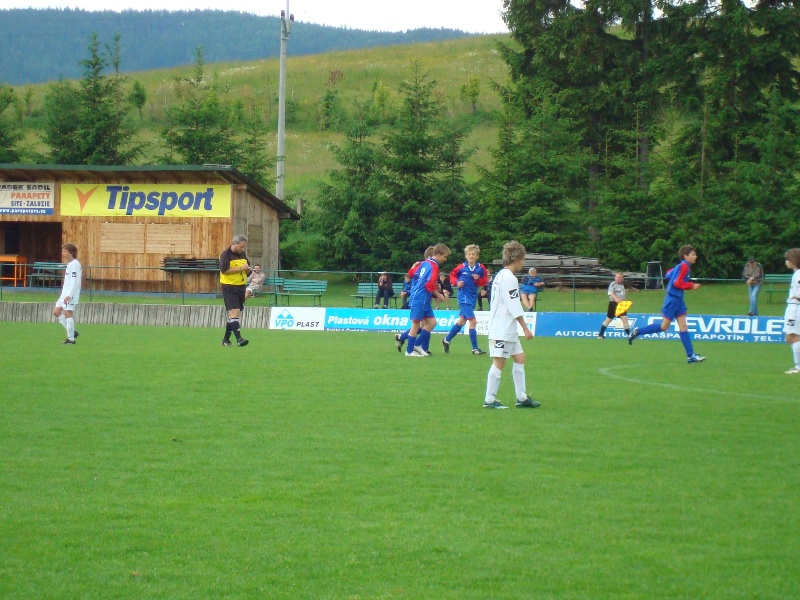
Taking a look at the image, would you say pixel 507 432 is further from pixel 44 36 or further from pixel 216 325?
pixel 44 36

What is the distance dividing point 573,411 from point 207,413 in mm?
3979

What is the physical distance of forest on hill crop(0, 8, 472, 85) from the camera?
166125mm

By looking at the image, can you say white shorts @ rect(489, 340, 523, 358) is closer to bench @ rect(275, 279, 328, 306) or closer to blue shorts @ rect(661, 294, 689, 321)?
blue shorts @ rect(661, 294, 689, 321)

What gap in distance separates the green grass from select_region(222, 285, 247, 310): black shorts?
14050 mm

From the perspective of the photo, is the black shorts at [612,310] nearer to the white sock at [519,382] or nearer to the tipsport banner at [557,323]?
the tipsport banner at [557,323]

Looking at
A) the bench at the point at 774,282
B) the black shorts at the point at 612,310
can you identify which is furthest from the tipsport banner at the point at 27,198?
the bench at the point at 774,282

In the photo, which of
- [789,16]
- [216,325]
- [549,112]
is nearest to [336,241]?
[549,112]

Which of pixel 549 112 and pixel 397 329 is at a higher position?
pixel 549 112

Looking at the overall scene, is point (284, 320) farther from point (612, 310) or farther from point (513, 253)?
point (513, 253)

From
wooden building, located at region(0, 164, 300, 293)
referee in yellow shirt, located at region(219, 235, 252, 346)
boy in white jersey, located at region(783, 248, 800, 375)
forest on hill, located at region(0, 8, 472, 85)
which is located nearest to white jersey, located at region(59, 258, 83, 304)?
referee in yellow shirt, located at region(219, 235, 252, 346)

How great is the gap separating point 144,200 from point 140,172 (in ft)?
3.72

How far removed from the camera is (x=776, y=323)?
23.8 m

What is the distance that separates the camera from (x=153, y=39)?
183875 millimetres

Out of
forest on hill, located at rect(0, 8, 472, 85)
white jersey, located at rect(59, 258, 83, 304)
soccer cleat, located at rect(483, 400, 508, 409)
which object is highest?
forest on hill, located at rect(0, 8, 472, 85)
